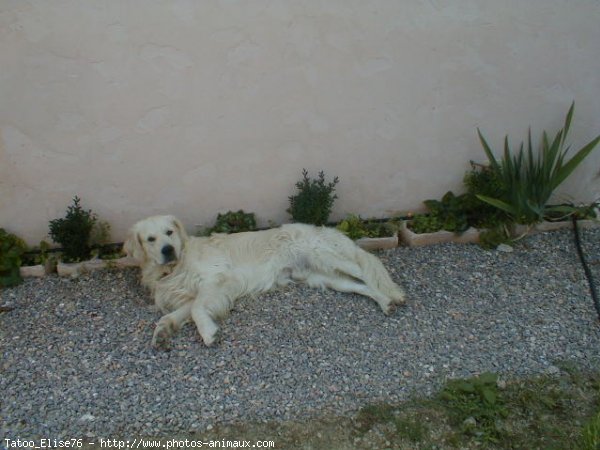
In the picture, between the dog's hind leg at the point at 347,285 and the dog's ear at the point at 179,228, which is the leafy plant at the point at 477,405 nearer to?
the dog's hind leg at the point at 347,285

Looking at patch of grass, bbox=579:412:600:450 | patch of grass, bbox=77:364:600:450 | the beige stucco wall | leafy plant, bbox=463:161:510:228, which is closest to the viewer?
patch of grass, bbox=579:412:600:450

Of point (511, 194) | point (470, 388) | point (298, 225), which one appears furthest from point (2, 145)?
point (511, 194)

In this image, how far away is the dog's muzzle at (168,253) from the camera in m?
4.15

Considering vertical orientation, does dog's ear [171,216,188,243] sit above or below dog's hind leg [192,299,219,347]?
above

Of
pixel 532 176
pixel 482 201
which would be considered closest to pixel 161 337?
pixel 482 201

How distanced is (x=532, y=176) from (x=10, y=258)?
16.2ft

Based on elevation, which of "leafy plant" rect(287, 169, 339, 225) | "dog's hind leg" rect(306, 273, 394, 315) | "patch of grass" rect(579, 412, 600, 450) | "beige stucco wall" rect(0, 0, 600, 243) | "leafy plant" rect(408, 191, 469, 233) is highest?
"beige stucco wall" rect(0, 0, 600, 243)

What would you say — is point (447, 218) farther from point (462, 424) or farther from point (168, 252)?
point (168, 252)

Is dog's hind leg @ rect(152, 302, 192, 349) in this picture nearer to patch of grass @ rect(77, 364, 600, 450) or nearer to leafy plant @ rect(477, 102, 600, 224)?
patch of grass @ rect(77, 364, 600, 450)

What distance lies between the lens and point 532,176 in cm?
509

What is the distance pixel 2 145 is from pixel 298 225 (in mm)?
2716

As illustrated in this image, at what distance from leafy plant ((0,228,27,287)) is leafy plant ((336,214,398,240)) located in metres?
2.97

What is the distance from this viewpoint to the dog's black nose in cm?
415

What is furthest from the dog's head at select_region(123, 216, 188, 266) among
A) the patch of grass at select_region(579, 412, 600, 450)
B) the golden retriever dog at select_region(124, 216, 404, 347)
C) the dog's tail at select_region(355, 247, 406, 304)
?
the patch of grass at select_region(579, 412, 600, 450)
